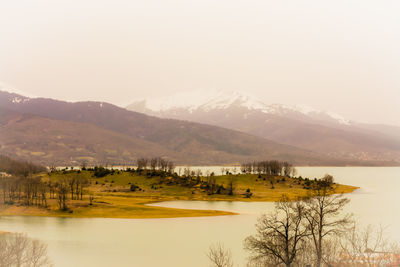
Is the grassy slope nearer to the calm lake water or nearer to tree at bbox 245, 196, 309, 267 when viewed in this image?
the calm lake water

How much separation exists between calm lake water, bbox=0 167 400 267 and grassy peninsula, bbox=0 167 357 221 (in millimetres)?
8479

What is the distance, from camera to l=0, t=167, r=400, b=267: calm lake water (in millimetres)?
59594

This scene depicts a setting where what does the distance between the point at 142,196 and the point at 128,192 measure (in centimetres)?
962

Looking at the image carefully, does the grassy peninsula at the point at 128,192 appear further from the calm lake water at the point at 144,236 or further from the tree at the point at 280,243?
the tree at the point at 280,243

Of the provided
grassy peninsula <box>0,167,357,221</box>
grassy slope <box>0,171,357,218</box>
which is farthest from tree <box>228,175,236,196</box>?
grassy slope <box>0,171,357,218</box>

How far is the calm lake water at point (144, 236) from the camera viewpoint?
59594 millimetres

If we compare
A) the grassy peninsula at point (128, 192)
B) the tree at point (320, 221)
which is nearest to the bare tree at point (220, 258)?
the tree at point (320, 221)

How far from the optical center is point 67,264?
56281mm

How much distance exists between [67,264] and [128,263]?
8.20 metres

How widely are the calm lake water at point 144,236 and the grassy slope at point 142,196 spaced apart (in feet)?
21.3

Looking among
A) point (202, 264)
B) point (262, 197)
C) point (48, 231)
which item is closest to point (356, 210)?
point (262, 197)

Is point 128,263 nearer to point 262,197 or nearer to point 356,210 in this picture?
point 356,210

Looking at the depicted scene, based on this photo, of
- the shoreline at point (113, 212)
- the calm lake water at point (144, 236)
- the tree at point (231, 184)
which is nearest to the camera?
the calm lake water at point (144, 236)

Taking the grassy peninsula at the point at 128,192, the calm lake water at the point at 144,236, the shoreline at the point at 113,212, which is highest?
the grassy peninsula at the point at 128,192
